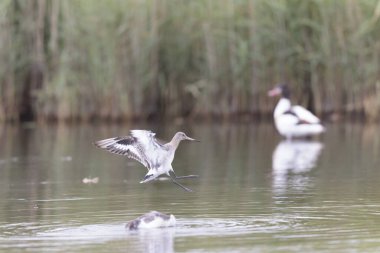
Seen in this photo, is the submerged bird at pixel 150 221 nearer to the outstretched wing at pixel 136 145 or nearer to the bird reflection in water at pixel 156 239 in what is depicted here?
the bird reflection in water at pixel 156 239

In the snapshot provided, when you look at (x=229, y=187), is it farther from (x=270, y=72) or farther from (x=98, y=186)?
(x=270, y=72)

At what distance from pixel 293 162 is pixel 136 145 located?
5.43m

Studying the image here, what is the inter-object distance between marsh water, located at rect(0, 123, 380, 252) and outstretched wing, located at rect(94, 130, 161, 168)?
54 centimetres

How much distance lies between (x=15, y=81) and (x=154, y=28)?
3.18m

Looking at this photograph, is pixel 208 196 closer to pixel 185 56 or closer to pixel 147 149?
pixel 147 149

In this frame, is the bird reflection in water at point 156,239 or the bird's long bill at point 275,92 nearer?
the bird reflection in water at point 156,239

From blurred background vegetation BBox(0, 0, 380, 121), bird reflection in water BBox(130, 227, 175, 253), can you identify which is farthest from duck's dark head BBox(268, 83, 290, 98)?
bird reflection in water BBox(130, 227, 175, 253)

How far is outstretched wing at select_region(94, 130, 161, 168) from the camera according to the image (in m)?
10.1

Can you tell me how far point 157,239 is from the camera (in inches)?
336

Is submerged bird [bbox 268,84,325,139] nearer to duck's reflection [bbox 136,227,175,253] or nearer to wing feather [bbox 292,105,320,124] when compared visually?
wing feather [bbox 292,105,320,124]

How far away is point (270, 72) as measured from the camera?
887 inches

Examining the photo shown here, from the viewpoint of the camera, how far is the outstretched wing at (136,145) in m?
10.1

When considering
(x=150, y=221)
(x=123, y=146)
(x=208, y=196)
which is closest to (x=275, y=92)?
(x=208, y=196)

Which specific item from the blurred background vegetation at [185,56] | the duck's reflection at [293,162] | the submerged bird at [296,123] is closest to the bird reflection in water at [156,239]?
the duck's reflection at [293,162]
